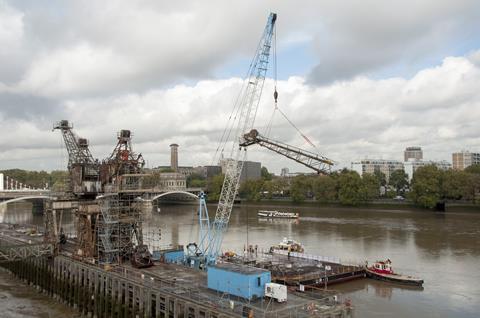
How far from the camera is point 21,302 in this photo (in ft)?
110

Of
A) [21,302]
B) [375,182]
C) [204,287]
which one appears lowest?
[21,302]

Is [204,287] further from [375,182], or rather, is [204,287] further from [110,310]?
[375,182]

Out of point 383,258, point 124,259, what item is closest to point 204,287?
point 124,259

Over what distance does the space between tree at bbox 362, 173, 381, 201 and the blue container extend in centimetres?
8250

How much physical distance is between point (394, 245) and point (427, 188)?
42.7 m

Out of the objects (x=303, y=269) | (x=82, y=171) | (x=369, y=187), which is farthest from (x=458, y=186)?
(x=82, y=171)

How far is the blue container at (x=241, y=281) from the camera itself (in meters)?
23.6

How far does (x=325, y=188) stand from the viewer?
11044 cm

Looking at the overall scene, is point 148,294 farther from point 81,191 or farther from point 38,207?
point 38,207

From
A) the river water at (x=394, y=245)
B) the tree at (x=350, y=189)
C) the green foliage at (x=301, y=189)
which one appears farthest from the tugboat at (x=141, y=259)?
the green foliage at (x=301, y=189)

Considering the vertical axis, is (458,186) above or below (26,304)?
above

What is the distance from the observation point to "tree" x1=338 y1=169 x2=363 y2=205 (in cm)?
10331

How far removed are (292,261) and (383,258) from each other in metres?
10.7

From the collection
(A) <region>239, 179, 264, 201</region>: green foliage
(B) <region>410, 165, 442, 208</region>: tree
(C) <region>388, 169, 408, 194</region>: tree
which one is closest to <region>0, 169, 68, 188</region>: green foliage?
(A) <region>239, 179, 264, 201</region>: green foliage
